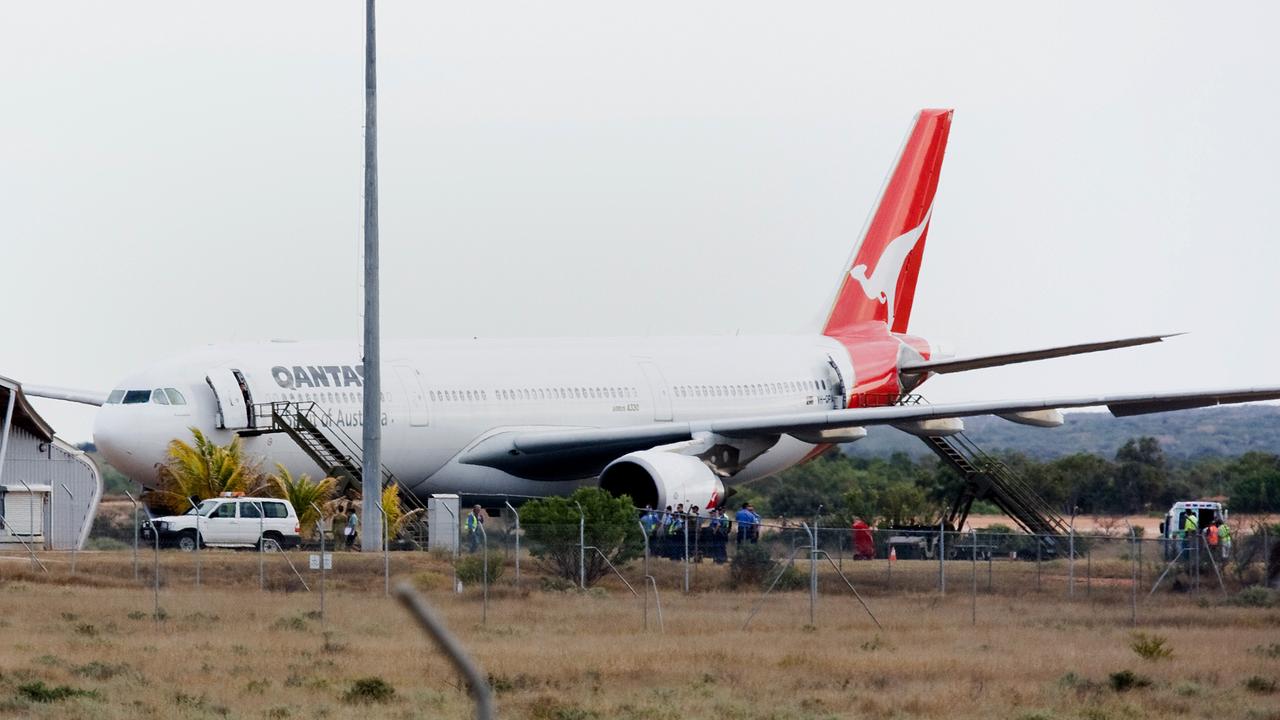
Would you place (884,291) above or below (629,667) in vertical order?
above

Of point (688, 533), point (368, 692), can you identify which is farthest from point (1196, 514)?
point (368, 692)

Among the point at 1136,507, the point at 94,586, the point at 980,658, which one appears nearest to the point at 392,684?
the point at 980,658

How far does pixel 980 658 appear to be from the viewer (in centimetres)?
1888

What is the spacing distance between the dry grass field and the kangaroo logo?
61.9 feet

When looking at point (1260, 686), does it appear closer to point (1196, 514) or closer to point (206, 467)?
point (206, 467)

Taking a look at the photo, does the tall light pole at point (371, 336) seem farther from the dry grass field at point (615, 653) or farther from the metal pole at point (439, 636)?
the metal pole at point (439, 636)

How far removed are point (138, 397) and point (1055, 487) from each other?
120 feet

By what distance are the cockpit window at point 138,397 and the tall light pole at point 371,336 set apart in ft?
16.2

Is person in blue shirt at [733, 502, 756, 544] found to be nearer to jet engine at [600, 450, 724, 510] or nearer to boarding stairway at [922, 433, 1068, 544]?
jet engine at [600, 450, 724, 510]

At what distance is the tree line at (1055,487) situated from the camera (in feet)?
187

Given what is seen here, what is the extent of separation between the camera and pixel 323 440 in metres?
34.1

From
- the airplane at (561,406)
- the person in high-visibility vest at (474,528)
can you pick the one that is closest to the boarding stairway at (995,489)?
the airplane at (561,406)

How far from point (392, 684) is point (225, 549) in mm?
17445

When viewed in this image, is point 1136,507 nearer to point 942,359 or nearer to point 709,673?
point 942,359
